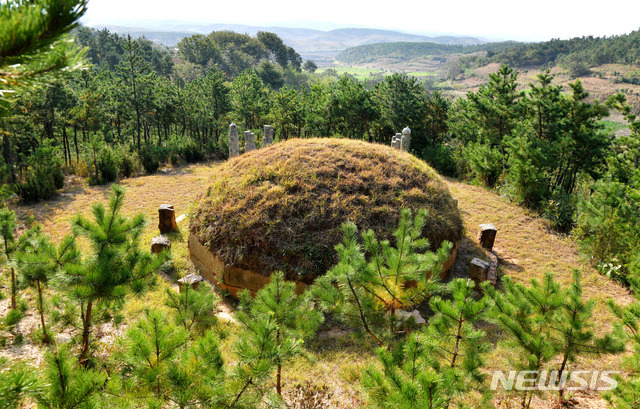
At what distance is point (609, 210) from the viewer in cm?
837

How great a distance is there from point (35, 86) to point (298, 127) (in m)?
26.2

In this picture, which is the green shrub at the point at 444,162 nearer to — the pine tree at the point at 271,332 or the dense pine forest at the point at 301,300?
the dense pine forest at the point at 301,300

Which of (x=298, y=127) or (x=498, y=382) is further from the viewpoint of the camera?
(x=298, y=127)

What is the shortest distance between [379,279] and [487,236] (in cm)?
658

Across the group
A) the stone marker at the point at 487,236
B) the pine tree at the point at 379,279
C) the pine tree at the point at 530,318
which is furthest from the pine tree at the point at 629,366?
the stone marker at the point at 487,236

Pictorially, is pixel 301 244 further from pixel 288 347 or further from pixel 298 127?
pixel 298 127

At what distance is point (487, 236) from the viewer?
9250mm

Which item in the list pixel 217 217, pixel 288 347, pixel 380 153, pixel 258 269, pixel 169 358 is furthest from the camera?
pixel 380 153

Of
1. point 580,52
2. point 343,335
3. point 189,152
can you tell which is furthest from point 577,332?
point 580,52

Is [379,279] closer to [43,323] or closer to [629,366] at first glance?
[629,366]

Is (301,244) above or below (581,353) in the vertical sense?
below

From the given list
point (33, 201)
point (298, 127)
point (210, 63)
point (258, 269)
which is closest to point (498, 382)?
point (258, 269)

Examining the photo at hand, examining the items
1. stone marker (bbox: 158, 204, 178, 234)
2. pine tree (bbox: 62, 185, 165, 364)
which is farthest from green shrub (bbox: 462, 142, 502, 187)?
pine tree (bbox: 62, 185, 165, 364)

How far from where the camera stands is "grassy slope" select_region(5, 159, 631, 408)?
520cm
